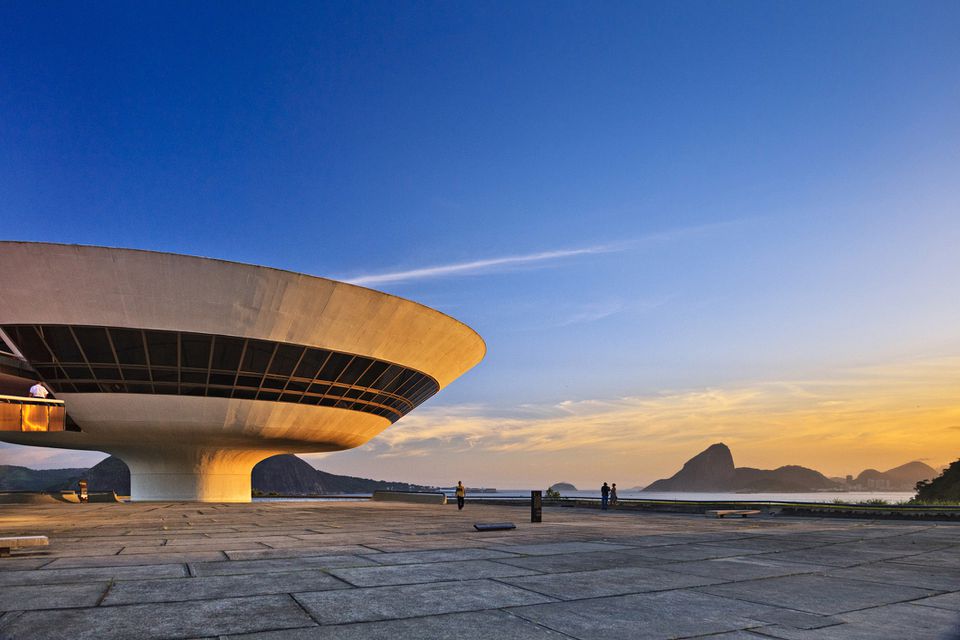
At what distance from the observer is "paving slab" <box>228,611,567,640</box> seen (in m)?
4.91

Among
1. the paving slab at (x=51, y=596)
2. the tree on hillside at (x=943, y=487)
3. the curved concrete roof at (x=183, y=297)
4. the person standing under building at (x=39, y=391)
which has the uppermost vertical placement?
the curved concrete roof at (x=183, y=297)

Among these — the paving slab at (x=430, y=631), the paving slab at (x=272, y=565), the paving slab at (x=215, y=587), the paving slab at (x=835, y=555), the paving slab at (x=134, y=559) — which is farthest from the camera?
the paving slab at (x=835, y=555)

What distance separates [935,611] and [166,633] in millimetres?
7317

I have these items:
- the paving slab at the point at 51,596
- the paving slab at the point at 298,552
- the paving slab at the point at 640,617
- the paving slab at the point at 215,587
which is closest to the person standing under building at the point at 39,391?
the paving slab at the point at 298,552

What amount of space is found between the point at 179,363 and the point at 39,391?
699cm

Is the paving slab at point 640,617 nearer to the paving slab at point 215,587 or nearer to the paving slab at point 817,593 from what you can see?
the paving slab at point 817,593

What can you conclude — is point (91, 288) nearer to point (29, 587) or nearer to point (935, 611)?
point (29, 587)

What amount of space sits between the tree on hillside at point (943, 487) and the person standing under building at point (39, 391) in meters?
77.1

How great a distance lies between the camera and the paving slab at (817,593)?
665cm

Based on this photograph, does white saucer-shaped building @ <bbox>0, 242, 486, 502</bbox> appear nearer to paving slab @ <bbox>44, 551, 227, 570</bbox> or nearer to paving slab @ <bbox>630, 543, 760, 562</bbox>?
paving slab @ <bbox>44, 551, 227, 570</bbox>

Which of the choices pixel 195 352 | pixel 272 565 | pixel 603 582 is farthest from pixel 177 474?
pixel 603 582

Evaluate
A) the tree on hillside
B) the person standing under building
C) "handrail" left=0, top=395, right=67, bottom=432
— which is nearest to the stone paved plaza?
the person standing under building

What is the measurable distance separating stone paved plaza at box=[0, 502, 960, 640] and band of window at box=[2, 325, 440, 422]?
57.3ft

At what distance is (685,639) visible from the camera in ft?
16.5
